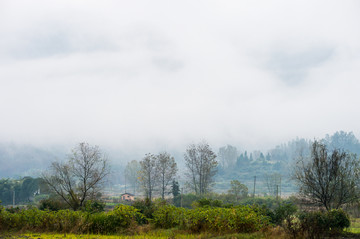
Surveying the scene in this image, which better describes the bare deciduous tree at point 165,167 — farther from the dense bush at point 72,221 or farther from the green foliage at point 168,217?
the green foliage at point 168,217

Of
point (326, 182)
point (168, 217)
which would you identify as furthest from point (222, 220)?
point (326, 182)

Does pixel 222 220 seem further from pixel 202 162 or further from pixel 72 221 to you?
pixel 202 162

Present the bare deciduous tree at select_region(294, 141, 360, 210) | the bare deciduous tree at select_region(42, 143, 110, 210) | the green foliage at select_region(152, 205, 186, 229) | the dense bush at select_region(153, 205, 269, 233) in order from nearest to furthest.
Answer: the dense bush at select_region(153, 205, 269, 233) < the green foliage at select_region(152, 205, 186, 229) < the bare deciduous tree at select_region(294, 141, 360, 210) < the bare deciduous tree at select_region(42, 143, 110, 210)

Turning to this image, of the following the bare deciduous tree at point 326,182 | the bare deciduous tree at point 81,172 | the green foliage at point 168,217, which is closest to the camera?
the green foliage at point 168,217

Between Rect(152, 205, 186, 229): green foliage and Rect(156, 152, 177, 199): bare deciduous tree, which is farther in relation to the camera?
Rect(156, 152, 177, 199): bare deciduous tree

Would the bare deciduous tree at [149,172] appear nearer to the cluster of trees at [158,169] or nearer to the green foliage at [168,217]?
the cluster of trees at [158,169]

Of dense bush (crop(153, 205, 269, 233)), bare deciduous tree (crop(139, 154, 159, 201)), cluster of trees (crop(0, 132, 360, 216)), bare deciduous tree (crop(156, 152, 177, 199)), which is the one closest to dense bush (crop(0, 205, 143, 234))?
dense bush (crop(153, 205, 269, 233))

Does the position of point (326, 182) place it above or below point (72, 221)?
above

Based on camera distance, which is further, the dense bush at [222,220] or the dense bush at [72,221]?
the dense bush at [72,221]

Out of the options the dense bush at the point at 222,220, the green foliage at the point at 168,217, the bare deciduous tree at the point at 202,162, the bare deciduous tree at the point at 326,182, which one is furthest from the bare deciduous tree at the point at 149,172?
the dense bush at the point at 222,220

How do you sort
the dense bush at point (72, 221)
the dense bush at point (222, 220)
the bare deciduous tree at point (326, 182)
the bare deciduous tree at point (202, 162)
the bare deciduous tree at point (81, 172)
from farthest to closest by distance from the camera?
1. the bare deciduous tree at point (202, 162)
2. the bare deciduous tree at point (81, 172)
3. the bare deciduous tree at point (326, 182)
4. the dense bush at point (72, 221)
5. the dense bush at point (222, 220)

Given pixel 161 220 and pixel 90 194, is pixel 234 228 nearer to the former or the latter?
pixel 161 220

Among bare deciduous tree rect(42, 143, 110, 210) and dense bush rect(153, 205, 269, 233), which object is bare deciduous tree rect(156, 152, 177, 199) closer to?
bare deciduous tree rect(42, 143, 110, 210)

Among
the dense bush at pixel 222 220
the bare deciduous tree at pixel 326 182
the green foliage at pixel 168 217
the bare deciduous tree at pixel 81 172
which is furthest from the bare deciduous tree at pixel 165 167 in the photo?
the dense bush at pixel 222 220
